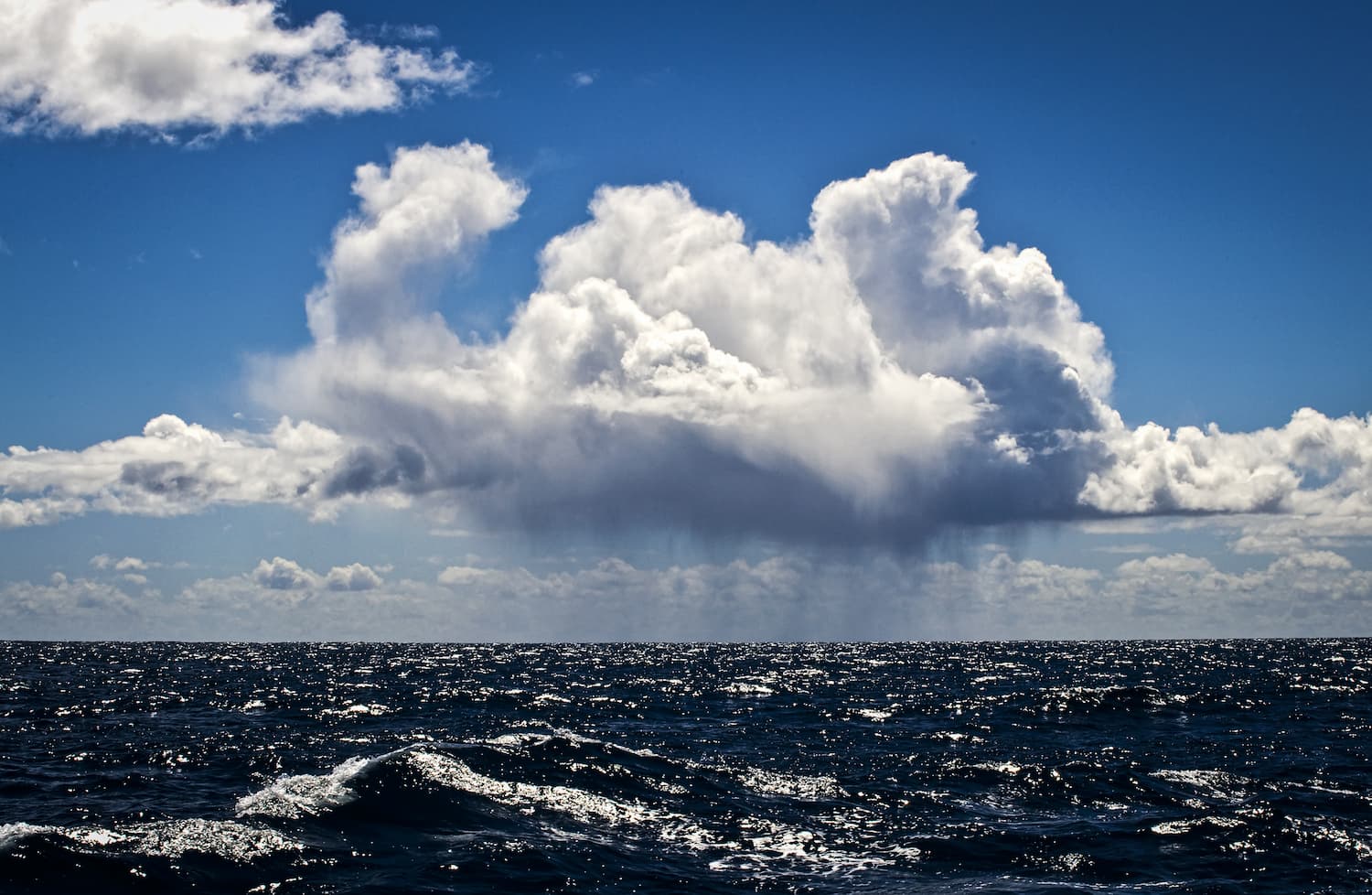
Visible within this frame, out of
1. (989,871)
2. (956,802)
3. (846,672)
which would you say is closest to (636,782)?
(956,802)

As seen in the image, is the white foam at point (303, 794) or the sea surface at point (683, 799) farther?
the white foam at point (303, 794)

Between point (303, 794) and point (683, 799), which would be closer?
point (303, 794)

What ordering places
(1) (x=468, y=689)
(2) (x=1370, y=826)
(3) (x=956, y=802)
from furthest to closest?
(1) (x=468, y=689) → (3) (x=956, y=802) → (2) (x=1370, y=826)

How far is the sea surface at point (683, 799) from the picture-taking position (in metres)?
25.0

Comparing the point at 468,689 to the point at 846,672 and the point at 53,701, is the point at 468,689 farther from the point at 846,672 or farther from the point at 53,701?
the point at 846,672

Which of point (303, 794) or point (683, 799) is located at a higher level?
point (303, 794)

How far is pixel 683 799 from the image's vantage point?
114ft

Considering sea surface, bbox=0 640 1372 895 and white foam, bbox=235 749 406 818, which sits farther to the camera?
white foam, bbox=235 749 406 818

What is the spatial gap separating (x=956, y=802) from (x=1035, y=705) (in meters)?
38.9

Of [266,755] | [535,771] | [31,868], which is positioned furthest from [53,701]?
[31,868]

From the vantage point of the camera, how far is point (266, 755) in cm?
4197

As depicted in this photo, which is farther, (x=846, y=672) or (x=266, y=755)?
(x=846, y=672)

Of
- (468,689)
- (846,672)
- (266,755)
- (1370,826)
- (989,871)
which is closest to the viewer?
(989,871)

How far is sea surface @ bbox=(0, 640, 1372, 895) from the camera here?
82.0 feet
